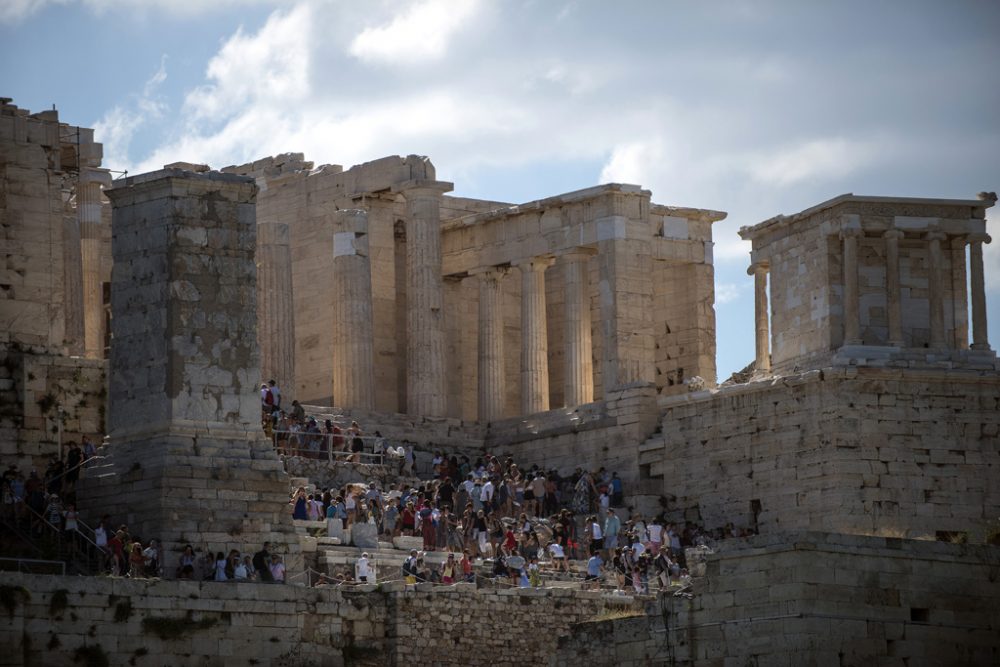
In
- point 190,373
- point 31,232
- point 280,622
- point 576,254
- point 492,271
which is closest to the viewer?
point 280,622

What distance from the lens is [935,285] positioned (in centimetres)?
6212


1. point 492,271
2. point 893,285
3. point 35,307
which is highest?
point 492,271

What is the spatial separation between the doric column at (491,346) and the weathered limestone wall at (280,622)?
17.8 m

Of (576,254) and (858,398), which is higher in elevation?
(576,254)

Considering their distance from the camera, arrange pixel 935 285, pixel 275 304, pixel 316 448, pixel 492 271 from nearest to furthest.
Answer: pixel 316 448, pixel 935 285, pixel 275 304, pixel 492 271

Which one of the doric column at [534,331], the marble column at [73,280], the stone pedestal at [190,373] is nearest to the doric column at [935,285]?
the doric column at [534,331]

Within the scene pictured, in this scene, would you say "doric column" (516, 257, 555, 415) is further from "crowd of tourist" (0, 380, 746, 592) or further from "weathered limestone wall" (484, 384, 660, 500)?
"crowd of tourist" (0, 380, 746, 592)

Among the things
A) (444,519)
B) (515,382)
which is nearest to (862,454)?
(444,519)

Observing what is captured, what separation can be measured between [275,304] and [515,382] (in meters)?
10.5

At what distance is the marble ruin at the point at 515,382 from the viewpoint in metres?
44.1

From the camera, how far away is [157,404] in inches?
1973

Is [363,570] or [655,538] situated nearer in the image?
[363,570]

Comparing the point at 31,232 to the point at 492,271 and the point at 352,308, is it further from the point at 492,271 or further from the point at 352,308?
the point at 492,271

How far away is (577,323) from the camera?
6881 cm
